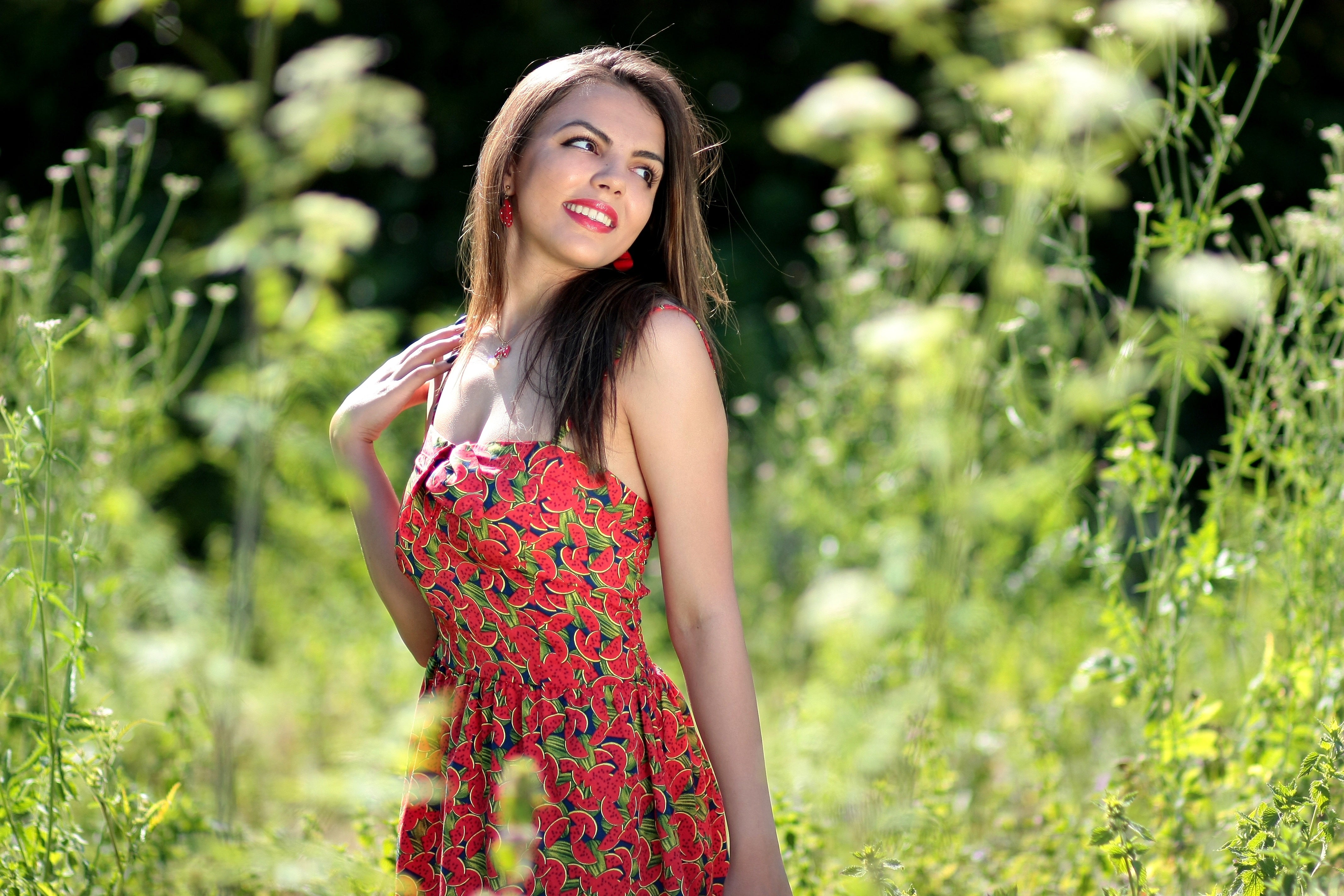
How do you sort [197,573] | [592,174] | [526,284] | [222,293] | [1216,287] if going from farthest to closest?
[197,573]
[222,293]
[526,284]
[592,174]
[1216,287]

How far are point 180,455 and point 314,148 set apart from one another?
3381 mm

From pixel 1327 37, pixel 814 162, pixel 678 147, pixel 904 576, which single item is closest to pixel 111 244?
pixel 678 147

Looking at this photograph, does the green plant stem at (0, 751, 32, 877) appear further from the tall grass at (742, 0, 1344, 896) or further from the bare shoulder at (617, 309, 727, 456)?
the tall grass at (742, 0, 1344, 896)

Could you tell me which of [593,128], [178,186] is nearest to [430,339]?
[593,128]

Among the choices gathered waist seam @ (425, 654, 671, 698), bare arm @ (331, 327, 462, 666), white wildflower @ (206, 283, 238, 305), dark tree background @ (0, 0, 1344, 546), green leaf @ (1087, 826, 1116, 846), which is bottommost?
green leaf @ (1087, 826, 1116, 846)

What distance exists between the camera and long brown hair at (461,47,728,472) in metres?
1.33

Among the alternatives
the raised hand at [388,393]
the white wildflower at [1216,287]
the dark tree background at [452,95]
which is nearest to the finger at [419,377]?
the raised hand at [388,393]

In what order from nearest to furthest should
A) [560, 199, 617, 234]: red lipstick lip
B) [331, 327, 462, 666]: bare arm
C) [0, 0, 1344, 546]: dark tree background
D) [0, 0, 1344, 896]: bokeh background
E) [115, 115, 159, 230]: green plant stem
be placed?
[0, 0, 1344, 896]: bokeh background → [560, 199, 617, 234]: red lipstick lip → [331, 327, 462, 666]: bare arm → [115, 115, 159, 230]: green plant stem → [0, 0, 1344, 546]: dark tree background

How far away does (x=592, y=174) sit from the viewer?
1.45 m

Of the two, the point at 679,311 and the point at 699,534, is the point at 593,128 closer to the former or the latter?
the point at 679,311

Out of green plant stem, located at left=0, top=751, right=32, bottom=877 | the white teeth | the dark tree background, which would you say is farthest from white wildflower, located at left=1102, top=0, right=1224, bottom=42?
the dark tree background

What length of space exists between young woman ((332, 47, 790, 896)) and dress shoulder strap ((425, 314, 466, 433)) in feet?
0.32

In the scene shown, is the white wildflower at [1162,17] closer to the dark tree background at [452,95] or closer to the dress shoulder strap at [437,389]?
the dress shoulder strap at [437,389]

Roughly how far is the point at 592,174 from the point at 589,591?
1.81ft
